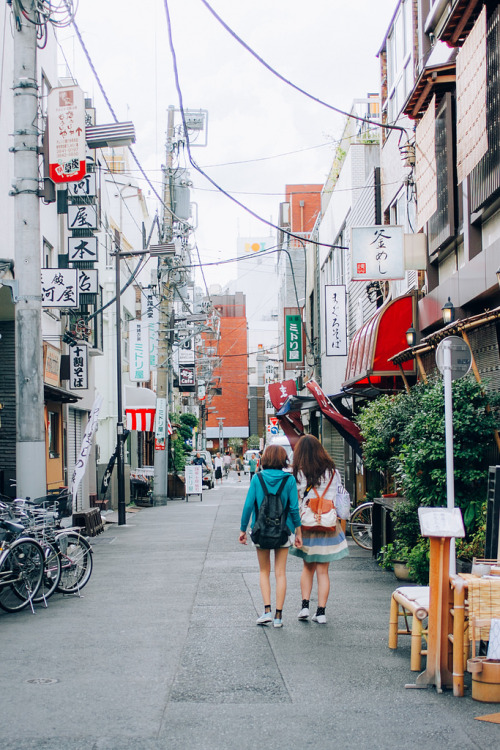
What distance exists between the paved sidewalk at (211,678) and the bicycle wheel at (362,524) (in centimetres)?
442

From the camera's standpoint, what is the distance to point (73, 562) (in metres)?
10.5

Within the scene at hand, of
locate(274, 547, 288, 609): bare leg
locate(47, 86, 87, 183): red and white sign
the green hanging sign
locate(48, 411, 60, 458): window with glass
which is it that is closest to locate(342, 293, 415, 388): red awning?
locate(47, 86, 87, 183): red and white sign

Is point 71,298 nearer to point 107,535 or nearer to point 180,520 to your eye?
point 107,535

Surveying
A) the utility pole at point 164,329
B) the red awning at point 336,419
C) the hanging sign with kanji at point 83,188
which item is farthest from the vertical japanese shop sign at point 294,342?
the red awning at point 336,419

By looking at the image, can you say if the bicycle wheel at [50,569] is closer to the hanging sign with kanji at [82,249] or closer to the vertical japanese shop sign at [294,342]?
the hanging sign with kanji at [82,249]

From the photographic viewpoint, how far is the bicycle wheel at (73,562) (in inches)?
408

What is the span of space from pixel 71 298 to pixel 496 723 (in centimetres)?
1212

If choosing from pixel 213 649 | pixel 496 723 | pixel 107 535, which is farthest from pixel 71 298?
pixel 496 723

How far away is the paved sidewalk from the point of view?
198 inches

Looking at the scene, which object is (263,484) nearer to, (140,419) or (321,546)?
(321,546)

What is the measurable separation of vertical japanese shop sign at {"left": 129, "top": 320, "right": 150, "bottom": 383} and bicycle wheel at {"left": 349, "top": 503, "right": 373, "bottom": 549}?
740 inches

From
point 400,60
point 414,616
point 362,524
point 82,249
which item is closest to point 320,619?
point 414,616

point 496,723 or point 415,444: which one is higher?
point 415,444

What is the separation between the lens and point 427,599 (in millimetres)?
6754
